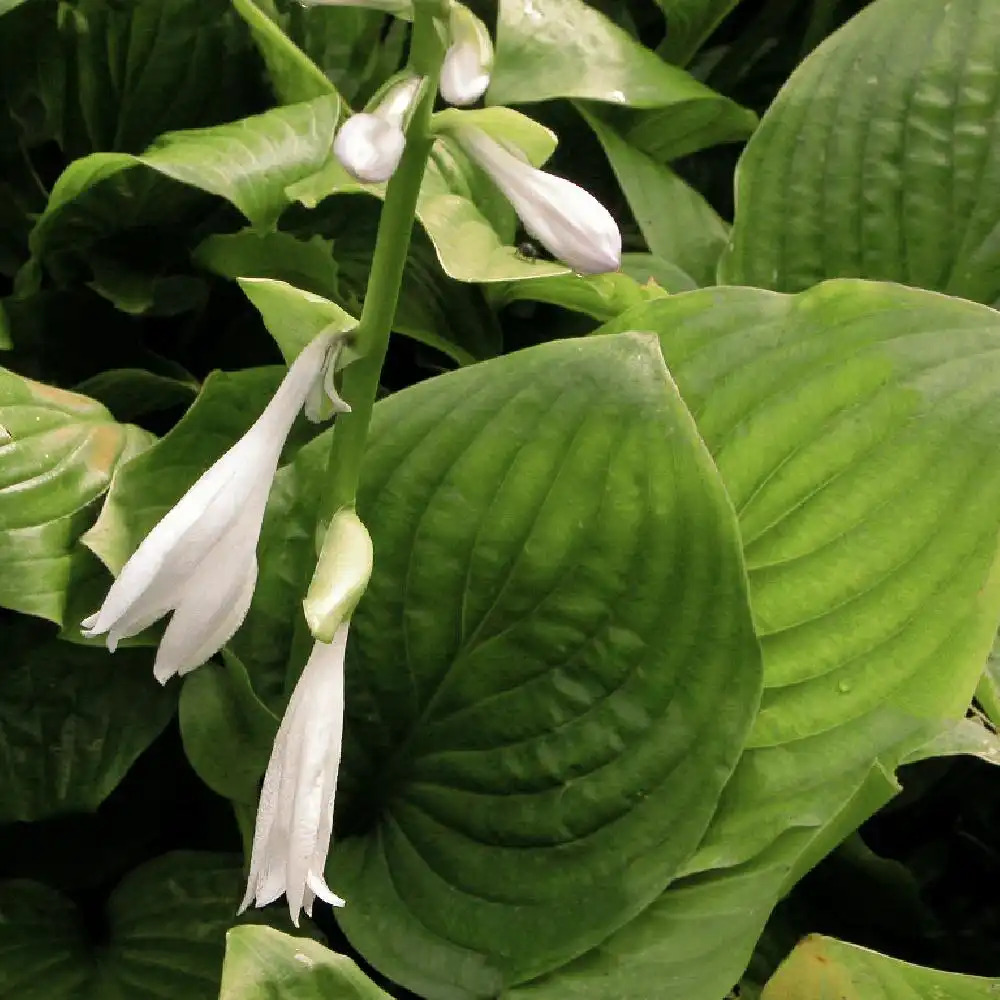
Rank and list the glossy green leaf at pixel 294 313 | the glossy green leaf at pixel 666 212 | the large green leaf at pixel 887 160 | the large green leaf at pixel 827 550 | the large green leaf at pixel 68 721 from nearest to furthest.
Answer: the glossy green leaf at pixel 294 313
the large green leaf at pixel 827 550
the large green leaf at pixel 68 721
the large green leaf at pixel 887 160
the glossy green leaf at pixel 666 212

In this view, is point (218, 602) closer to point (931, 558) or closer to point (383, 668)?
A: point (383, 668)

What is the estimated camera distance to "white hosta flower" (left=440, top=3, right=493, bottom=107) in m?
0.38

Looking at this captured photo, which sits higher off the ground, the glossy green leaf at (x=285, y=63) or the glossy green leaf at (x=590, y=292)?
the glossy green leaf at (x=285, y=63)

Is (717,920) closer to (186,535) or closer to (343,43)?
(186,535)

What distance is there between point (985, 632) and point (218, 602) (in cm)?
38

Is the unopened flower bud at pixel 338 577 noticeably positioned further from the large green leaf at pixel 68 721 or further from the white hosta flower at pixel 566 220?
the large green leaf at pixel 68 721

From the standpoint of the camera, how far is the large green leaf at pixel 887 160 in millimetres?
801

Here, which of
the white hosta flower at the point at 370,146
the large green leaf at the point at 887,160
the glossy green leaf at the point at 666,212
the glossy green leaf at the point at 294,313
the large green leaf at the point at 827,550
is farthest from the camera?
the glossy green leaf at the point at 666,212

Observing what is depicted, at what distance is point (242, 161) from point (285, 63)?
13 cm

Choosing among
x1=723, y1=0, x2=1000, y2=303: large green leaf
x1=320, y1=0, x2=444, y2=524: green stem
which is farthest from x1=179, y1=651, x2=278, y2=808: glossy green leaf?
x1=723, y1=0, x2=1000, y2=303: large green leaf

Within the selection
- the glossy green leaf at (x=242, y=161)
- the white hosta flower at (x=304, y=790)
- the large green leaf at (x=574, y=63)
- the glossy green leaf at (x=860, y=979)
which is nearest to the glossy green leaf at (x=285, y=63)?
the glossy green leaf at (x=242, y=161)

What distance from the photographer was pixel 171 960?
26.8 inches

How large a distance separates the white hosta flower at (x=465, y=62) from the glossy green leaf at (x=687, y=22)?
2.20 feet

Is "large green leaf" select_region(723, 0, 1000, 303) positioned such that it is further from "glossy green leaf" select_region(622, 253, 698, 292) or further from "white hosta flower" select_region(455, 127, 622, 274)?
"white hosta flower" select_region(455, 127, 622, 274)
